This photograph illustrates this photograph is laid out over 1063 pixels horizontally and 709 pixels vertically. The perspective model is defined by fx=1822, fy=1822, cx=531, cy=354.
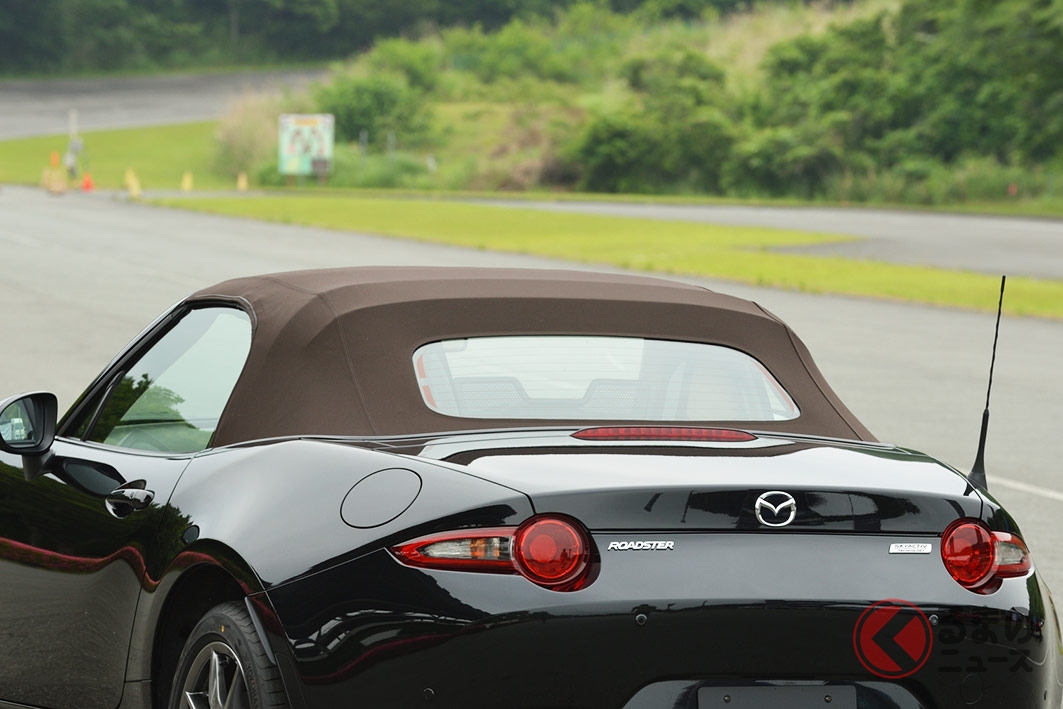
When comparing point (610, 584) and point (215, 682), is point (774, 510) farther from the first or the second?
point (215, 682)

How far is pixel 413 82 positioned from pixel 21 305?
6676 cm

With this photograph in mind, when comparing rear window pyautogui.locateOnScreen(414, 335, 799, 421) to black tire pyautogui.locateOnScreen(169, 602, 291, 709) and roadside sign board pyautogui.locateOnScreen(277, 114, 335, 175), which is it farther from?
roadside sign board pyautogui.locateOnScreen(277, 114, 335, 175)

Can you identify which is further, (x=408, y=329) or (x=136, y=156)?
(x=136, y=156)

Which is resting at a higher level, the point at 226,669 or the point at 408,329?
the point at 408,329

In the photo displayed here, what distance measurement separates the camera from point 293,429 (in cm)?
397

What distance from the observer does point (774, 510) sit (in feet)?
11.0

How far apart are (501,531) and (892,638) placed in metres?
0.75

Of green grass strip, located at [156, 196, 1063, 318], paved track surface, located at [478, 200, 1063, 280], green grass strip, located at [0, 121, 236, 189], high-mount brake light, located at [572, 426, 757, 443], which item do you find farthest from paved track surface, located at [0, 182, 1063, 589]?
green grass strip, located at [0, 121, 236, 189]

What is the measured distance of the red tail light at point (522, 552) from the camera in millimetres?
3234

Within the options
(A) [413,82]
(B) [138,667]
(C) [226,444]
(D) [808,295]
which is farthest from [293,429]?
(A) [413,82]

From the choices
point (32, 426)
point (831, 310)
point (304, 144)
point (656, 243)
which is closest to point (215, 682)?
point (32, 426)

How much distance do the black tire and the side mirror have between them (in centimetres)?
92

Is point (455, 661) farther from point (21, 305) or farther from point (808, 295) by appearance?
point (808, 295)

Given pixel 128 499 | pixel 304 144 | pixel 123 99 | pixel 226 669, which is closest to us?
pixel 226 669
